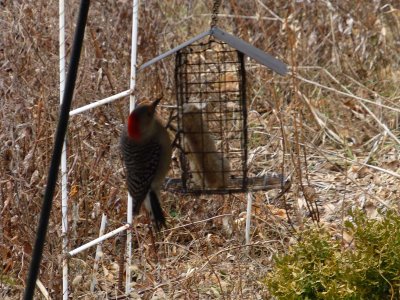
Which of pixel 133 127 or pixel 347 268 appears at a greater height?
pixel 133 127

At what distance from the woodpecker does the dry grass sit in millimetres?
482

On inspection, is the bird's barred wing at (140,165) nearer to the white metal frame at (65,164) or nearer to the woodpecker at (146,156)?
the woodpecker at (146,156)

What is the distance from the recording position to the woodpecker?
14.3 ft

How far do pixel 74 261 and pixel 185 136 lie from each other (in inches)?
54.1

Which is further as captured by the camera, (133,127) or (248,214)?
(248,214)

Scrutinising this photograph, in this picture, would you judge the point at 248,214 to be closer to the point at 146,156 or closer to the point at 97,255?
the point at 97,255

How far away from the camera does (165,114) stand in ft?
20.1

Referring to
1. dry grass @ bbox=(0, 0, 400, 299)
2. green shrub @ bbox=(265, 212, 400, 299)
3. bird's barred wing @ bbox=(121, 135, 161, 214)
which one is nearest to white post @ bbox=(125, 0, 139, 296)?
dry grass @ bbox=(0, 0, 400, 299)

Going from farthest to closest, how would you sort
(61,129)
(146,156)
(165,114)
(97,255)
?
(165,114) → (97,255) → (146,156) → (61,129)

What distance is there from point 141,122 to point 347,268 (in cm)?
121

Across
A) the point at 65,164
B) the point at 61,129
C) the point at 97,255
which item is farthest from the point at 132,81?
the point at 61,129

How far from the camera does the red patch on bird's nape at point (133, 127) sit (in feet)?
14.1

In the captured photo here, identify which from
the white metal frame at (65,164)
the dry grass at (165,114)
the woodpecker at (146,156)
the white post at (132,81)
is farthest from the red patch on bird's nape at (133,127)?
the dry grass at (165,114)

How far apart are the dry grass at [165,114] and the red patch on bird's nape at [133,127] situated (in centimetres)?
65
